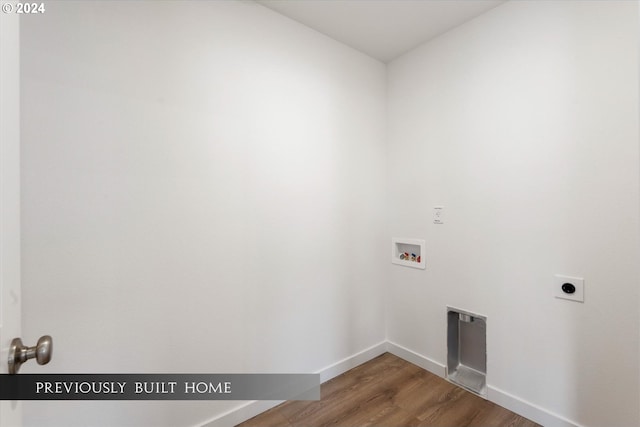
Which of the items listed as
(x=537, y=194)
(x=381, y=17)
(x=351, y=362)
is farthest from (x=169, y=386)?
(x=381, y=17)

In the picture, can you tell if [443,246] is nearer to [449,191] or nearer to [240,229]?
[449,191]

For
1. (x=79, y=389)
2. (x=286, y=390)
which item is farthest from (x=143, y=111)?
(x=286, y=390)

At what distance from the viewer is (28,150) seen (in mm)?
1096

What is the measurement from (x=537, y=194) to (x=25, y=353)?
2273 millimetres

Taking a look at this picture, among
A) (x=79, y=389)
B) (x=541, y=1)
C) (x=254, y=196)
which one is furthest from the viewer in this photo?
(x=254, y=196)

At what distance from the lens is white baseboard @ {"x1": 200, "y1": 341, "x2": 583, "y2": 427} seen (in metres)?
1.57

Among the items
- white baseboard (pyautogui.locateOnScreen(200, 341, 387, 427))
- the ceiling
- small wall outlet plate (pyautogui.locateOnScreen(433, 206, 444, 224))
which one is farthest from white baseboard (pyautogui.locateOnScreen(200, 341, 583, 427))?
the ceiling

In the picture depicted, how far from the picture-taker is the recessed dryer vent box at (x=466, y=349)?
1.95m

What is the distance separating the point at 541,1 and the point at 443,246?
1606 millimetres

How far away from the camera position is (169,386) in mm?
1437

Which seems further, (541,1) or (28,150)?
(541,1)

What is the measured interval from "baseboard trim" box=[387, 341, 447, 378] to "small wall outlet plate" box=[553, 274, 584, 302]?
98 centimetres

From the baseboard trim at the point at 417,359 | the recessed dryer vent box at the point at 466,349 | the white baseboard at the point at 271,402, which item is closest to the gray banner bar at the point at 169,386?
the white baseboard at the point at 271,402

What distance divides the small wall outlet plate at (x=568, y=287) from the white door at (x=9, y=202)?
2252 millimetres
